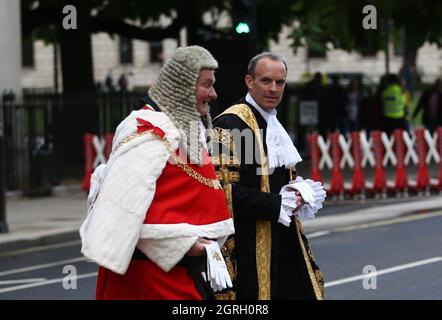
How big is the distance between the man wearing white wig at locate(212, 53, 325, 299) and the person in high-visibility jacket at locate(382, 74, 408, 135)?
1978 centimetres

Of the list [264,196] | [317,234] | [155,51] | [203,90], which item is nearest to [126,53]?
[155,51]

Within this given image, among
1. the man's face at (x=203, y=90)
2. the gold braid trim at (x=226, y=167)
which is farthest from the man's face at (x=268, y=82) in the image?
the man's face at (x=203, y=90)

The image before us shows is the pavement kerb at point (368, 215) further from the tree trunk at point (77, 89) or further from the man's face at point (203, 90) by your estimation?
the man's face at point (203, 90)

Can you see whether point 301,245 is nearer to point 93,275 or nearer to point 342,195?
point 93,275

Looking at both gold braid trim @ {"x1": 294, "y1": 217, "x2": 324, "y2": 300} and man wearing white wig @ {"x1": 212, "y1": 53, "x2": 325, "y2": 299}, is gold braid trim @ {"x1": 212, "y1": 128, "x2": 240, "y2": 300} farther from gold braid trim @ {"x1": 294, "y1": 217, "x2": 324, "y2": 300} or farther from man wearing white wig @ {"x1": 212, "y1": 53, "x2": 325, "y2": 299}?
gold braid trim @ {"x1": 294, "y1": 217, "x2": 324, "y2": 300}

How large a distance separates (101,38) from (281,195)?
200 feet

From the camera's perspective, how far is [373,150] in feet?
69.3

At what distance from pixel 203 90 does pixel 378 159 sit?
1480 cm

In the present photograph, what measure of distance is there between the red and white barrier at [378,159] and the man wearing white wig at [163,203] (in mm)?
14313

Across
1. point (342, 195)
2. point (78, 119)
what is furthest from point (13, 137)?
point (342, 195)

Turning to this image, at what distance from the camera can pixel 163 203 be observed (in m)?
5.55

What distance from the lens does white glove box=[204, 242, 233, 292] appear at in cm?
566

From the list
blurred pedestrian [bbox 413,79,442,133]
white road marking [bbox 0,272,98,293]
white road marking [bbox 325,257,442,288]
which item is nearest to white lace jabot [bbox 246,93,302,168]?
white road marking [bbox 325,257,442,288]

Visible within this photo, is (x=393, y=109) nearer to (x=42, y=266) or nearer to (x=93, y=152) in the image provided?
(x=93, y=152)
